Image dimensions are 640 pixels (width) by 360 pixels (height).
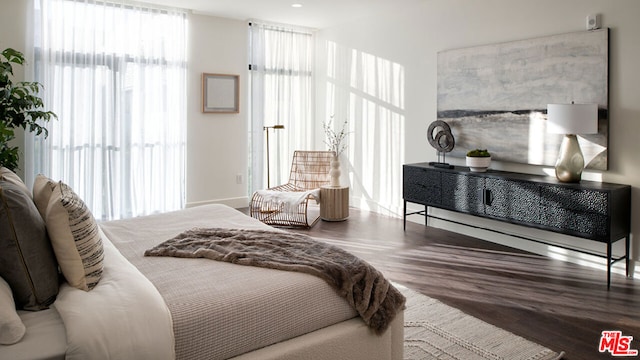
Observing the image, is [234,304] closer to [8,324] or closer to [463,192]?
[8,324]

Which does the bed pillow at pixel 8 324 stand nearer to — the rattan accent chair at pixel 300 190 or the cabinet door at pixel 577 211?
the cabinet door at pixel 577 211

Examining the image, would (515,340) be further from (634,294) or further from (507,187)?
(507,187)

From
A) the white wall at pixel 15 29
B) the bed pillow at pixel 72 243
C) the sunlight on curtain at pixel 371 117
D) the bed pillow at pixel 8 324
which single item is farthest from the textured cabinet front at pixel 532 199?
the white wall at pixel 15 29

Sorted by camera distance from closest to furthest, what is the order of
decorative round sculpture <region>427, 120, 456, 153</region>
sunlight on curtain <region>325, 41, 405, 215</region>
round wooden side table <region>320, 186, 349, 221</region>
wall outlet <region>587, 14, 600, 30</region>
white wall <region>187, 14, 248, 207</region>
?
1. wall outlet <region>587, 14, 600, 30</region>
2. decorative round sculpture <region>427, 120, 456, 153</region>
3. round wooden side table <region>320, 186, 349, 221</region>
4. sunlight on curtain <region>325, 41, 405, 215</region>
5. white wall <region>187, 14, 248, 207</region>

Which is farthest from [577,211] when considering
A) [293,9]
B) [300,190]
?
[293,9]

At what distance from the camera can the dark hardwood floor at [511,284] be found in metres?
2.81

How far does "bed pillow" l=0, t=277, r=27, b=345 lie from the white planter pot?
12.8 feet

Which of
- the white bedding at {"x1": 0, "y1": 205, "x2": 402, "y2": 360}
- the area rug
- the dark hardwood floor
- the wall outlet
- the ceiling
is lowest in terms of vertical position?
the area rug

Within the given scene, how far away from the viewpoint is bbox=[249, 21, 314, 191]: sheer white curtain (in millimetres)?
6504

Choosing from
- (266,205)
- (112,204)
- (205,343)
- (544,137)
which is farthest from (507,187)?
(112,204)

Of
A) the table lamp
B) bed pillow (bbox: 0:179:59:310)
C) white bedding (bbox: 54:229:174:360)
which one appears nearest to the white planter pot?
the table lamp

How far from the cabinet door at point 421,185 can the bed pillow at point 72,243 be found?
3632 mm

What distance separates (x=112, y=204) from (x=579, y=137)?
16.0 feet

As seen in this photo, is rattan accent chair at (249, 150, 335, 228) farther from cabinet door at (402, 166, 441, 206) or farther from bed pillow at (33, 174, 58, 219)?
bed pillow at (33, 174, 58, 219)
